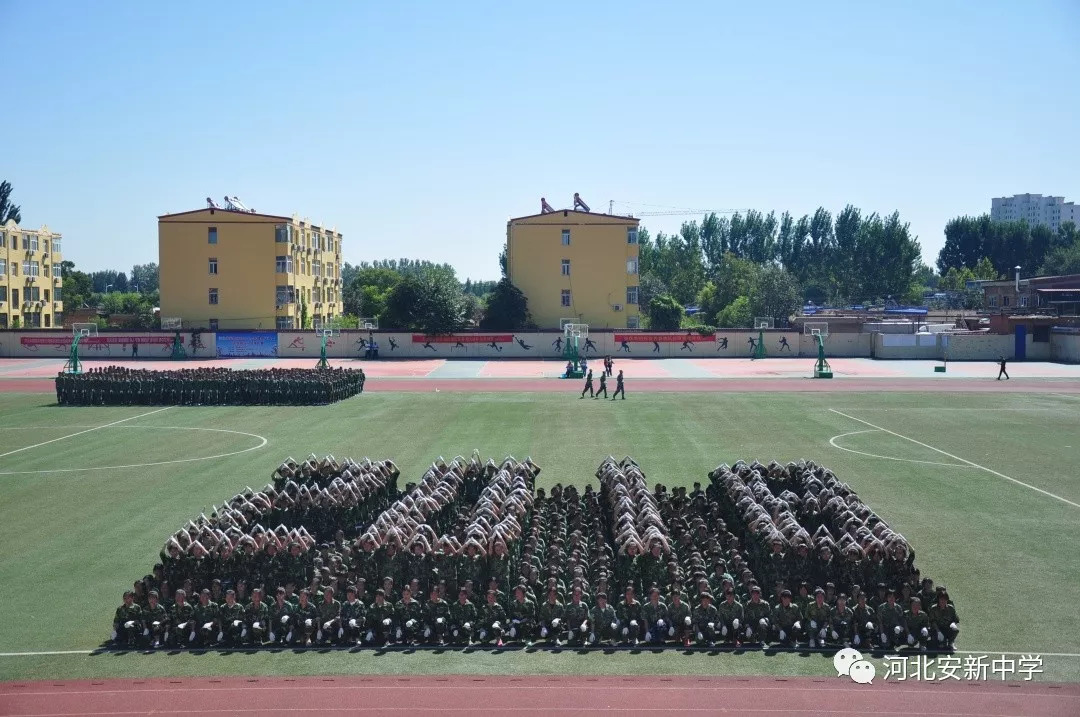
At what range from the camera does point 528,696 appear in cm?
1312

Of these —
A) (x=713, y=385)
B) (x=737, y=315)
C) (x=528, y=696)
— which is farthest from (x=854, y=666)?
(x=737, y=315)

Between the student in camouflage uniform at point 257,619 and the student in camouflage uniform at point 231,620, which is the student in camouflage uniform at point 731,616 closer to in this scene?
the student in camouflage uniform at point 257,619

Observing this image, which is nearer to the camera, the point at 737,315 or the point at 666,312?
the point at 666,312

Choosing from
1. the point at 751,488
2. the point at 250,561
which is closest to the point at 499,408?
the point at 751,488

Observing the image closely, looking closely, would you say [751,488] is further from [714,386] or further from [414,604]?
[714,386]

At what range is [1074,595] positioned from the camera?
663 inches

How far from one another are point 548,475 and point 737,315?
7761cm

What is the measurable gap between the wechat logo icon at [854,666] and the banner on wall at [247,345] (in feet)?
197

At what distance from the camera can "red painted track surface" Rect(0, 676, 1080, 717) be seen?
41.8ft

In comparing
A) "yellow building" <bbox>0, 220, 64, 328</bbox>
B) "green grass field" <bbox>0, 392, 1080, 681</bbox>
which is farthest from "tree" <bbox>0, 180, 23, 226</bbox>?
"green grass field" <bbox>0, 392, 1080, 681</bbox>

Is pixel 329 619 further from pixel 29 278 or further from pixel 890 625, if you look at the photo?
pixel 29 278

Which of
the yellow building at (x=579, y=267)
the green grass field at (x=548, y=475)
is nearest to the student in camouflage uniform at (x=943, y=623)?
the green grass field at (x=548, y=475)

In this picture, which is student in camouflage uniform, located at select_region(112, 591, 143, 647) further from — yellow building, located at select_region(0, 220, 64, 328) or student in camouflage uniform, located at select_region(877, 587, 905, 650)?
yellow building, located at select_region(0, 220, 64, 328)

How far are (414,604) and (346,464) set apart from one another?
29.8 ft
